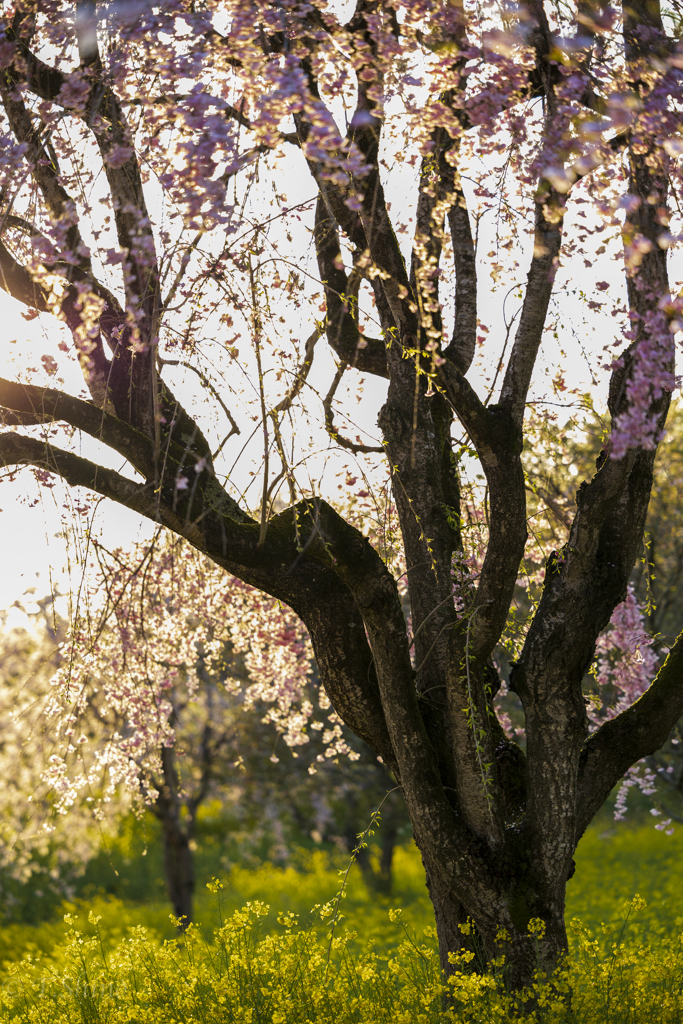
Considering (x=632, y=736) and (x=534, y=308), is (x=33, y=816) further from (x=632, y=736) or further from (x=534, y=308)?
(x=534, y=308)

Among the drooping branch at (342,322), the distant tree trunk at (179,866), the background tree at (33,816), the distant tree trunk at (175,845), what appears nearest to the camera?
the drooping branch at (342,322)

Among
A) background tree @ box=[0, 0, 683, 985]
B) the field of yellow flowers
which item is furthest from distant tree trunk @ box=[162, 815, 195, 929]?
background tree @ box=[0, 0, 683, 985]

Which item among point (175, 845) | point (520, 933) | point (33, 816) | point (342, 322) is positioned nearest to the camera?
point (520, 933)

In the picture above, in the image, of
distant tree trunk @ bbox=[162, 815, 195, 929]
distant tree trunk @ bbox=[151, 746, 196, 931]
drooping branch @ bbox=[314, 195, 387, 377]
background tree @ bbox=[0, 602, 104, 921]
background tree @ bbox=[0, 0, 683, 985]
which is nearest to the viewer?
background tree @ bbox=[0, 0, 683, 985]

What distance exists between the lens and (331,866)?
842 inches

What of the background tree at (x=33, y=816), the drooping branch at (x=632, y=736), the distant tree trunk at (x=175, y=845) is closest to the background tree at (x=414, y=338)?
the drooping branch at (x=632, y=736)

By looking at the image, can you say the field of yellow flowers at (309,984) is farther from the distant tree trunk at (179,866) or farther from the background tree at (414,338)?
the distant tree trunk at (179,866)

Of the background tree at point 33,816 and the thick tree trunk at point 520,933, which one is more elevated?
the background tree at point 33,816

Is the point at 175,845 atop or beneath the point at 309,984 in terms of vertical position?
atop

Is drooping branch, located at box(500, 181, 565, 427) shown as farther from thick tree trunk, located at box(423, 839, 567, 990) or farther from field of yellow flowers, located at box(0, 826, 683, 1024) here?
field of yellow flowers, located at box(0, 826, 683, 1024)

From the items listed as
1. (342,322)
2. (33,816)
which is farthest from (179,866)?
(342,322)

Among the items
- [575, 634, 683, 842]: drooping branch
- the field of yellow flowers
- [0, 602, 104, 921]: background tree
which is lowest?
the field of yellow flowers

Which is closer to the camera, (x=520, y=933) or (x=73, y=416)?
(x=520, y=933)

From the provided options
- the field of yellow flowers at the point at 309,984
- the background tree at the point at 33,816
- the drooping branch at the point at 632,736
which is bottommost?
the field of yellow flowers at the point at 309,984
